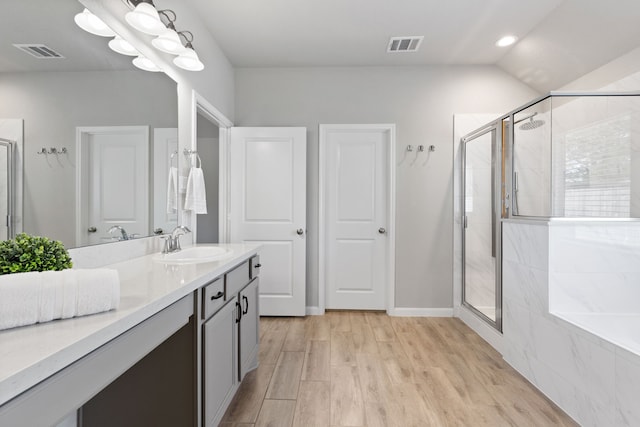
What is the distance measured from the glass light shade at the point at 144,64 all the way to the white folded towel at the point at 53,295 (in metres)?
1.40

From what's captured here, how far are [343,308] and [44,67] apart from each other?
3.08m

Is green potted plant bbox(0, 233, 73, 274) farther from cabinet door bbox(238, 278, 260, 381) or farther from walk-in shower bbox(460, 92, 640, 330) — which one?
walk-in shower bbox(460, 92, 640, 330)

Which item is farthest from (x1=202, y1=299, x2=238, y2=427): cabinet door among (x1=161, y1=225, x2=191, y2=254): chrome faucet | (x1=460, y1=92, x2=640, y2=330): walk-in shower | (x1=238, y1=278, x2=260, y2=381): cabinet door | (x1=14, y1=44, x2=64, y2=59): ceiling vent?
(x1=460, y1=92, x2=640, y2=330): walk-in shower

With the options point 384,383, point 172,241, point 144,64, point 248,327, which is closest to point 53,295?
point 172,241

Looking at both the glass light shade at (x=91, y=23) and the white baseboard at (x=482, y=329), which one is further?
the white baseboard at (x=482, y=329)

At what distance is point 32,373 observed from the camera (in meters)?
0.55

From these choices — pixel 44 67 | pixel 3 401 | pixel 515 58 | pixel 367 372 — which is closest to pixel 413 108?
pixel 515 58

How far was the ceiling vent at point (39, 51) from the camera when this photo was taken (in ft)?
3.57

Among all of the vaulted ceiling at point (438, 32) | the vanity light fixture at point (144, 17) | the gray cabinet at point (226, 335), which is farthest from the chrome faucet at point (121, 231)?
the vaulted ceiling at point (438, 32)

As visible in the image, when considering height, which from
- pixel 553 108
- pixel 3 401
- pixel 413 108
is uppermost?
pixel 413 108

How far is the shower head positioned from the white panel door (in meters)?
1.96

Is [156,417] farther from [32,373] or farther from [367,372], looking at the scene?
[367,372]

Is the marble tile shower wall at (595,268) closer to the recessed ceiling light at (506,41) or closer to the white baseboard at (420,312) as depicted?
the white baseboard at (420,312)

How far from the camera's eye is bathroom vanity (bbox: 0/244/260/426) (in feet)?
1.93
